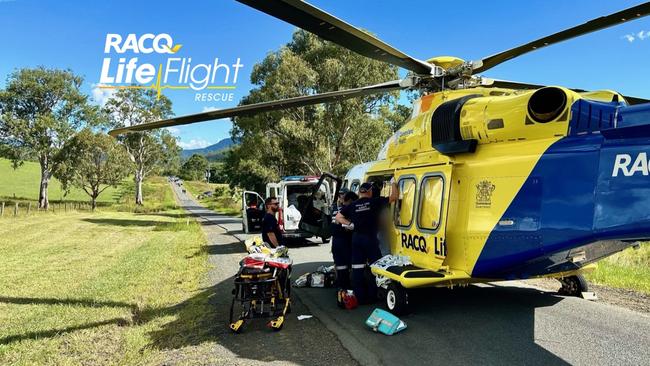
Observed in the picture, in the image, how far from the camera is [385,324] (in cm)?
542

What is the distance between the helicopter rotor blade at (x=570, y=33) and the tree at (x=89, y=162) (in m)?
41.7

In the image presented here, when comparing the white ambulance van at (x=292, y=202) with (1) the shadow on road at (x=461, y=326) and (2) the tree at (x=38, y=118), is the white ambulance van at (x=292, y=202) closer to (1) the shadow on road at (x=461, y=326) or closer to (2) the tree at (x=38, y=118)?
(1) the shadow on road at (x=461, y=326)

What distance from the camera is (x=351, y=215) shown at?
22.3ft

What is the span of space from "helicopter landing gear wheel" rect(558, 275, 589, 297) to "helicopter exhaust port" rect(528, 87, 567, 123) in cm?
348

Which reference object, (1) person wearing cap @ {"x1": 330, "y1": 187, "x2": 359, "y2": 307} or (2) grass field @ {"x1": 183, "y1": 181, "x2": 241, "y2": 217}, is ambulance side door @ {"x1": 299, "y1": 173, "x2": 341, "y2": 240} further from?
(2) grass field @ {"x1": 183, "y1": 181, "x2": 241, "y2": 217}

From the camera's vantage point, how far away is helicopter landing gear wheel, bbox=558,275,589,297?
6816 mm

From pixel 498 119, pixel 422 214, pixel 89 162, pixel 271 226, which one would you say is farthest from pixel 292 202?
pixel 89 162

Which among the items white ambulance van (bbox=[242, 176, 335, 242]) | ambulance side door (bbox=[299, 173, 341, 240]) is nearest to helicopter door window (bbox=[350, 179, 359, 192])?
ambulance side door (bbox=[299, 173, 341, 240])

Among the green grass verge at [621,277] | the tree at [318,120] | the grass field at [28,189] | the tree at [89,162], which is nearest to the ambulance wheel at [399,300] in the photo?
the green grass verge at [621,277]

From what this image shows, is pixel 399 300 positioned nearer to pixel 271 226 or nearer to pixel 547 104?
pixel 271 226

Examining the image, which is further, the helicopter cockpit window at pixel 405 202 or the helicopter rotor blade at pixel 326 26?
the helicopter cockpit window at pixel 405 202

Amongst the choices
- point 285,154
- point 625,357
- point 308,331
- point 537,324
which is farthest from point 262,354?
point 285,154

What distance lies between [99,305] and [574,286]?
25.7ft

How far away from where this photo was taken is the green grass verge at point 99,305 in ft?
17.2
